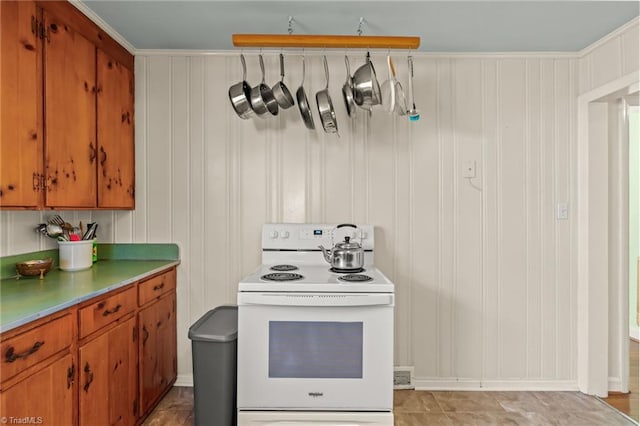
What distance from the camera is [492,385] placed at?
2605mm

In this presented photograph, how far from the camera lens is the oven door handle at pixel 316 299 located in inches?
73.7

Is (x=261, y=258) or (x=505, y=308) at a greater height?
(x=261, y=258)

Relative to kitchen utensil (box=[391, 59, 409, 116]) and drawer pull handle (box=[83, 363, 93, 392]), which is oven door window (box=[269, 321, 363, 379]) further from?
kitchen utensil (box=[391, 59, 409, 116])

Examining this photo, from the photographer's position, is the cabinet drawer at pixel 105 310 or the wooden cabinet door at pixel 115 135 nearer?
the cabinet drawer at pixel 105 310

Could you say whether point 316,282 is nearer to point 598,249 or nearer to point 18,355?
point 18,355

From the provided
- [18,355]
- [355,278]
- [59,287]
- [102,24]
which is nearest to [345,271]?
[355,278]

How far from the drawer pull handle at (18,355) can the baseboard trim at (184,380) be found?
142cm

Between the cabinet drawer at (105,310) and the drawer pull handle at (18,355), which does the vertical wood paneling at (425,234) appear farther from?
the drawer pull handle at (18,355)

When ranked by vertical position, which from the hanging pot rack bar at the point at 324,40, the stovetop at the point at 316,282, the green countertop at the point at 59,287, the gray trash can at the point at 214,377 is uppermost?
the hanging pot rack bar at the point at 324,40

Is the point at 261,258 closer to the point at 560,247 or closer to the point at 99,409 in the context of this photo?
the point at 99,409

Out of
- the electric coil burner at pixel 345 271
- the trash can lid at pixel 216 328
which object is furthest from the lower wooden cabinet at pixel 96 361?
the electric coil burner at pixel 345 271

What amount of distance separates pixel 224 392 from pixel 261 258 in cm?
88

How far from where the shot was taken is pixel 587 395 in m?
2.53

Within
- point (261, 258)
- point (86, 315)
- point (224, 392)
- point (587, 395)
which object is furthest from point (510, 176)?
point (86, 315)
